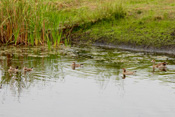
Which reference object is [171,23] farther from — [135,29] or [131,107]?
[131,107]

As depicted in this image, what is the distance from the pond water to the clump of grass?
5.17 ft

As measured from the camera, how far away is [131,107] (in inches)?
430

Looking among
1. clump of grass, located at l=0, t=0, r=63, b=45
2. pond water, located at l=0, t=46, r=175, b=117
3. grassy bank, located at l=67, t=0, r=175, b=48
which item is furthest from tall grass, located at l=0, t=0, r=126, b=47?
grassy bank, located at l=67, t=0, r=175, b=48

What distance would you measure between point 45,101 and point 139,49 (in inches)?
419

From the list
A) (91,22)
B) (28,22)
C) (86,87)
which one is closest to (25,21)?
(28,22)

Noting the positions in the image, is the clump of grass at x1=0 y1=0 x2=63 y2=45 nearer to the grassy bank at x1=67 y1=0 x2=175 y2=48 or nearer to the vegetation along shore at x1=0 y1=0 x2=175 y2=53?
the vegetation along shore at x1=0 y1=0 x2=175 y2=53

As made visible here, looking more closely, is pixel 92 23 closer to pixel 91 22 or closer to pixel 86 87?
pixel 91 22

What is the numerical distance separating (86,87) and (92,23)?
41.0 ft

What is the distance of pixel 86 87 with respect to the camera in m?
13.1

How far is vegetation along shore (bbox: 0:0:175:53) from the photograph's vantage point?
20250 mm

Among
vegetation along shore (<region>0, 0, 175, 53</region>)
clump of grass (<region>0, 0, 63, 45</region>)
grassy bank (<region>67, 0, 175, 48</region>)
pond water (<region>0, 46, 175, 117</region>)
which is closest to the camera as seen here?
pond water (<region>0, 46, 175, 117</region>)

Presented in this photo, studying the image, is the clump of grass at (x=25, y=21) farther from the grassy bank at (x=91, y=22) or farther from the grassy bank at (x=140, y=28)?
the grassy bank at (x=140, y=28)

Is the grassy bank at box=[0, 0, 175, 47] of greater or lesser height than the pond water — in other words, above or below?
above

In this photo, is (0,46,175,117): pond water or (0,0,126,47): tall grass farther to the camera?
(0,0,126,47): tall grass
